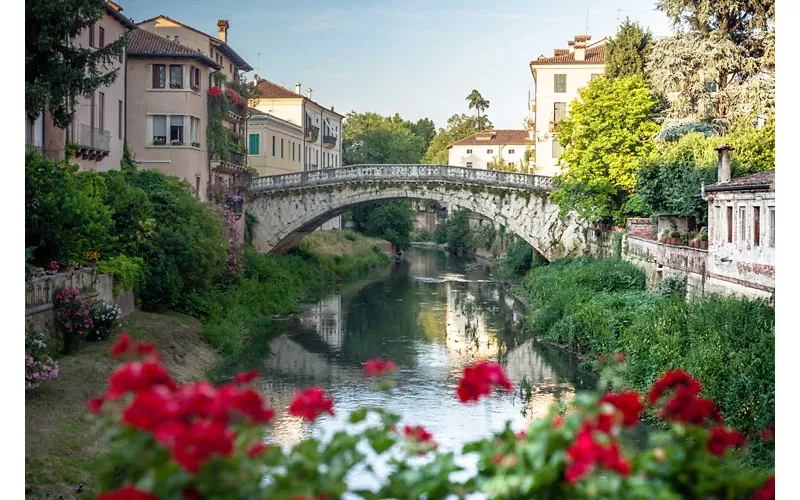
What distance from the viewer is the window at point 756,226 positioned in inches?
516

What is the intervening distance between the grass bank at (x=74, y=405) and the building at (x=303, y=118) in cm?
1805

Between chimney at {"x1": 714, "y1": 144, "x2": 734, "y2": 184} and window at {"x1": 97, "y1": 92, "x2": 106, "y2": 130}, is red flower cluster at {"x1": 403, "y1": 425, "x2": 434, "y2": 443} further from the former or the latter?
window at {"x1": 97, "y1": 92, "x2": 106, "y2": 130}

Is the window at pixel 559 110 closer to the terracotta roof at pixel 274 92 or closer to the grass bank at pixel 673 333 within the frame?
the terracotta roof at pixel 274 92

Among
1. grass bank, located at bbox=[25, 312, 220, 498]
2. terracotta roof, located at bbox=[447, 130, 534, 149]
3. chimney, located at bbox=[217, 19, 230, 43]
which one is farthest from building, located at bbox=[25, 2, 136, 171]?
terracotta roof, located at bbox=[447, 130, 534, 149]

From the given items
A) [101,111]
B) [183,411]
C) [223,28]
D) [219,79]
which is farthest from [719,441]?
[223,28]

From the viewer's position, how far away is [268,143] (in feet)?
108

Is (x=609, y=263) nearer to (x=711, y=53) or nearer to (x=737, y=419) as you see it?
(x=711, y=53)

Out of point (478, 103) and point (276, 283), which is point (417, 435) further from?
point (478, 103)

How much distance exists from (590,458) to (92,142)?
16.8 meters

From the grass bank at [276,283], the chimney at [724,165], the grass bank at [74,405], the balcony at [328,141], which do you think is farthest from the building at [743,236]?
the balcony at [328,141]

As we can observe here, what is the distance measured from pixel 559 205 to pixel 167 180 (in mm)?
12241

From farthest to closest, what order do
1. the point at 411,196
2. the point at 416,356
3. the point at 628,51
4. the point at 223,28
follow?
the point at 223,28
the point at 411,196
the point at 628,51
the point at 416,356

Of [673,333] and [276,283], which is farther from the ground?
[276,283]

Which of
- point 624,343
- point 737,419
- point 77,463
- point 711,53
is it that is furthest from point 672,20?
point 77,463
